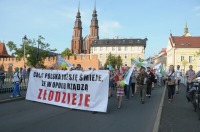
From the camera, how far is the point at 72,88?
11.6 m

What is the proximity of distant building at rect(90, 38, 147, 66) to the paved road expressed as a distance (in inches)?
4653

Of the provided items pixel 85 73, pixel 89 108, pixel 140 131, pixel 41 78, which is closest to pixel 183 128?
pixel 140 131

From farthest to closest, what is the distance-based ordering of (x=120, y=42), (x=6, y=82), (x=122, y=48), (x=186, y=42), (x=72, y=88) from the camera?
(x=120, y=42) → (x=122, y=48) → (x=186, y=42) → (x=6, y=82) → (x=72, y=88)

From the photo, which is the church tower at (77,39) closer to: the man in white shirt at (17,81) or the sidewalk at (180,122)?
the man in white shirt at (17,81)

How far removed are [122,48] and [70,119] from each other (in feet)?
404

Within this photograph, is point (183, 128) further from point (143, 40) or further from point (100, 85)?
point (143, 40)

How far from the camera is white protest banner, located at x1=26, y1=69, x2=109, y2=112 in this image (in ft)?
35.1

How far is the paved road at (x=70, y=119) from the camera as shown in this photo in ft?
26.0

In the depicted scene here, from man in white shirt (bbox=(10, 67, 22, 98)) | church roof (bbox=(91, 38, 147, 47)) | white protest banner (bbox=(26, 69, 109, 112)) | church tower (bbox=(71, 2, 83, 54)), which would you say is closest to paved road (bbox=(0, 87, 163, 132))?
white protest banner (bbox=(26, 69, 109, 112))

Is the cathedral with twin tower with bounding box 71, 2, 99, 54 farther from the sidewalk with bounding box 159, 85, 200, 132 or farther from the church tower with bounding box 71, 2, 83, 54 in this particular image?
the sidewalk with bounding box 159, 85, 200, 132

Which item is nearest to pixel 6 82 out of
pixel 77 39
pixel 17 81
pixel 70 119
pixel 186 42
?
pixel 17 81

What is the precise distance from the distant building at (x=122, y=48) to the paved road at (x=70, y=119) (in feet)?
388

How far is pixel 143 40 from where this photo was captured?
132625mm

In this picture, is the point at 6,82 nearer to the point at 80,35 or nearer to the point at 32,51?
the point at 32,51
